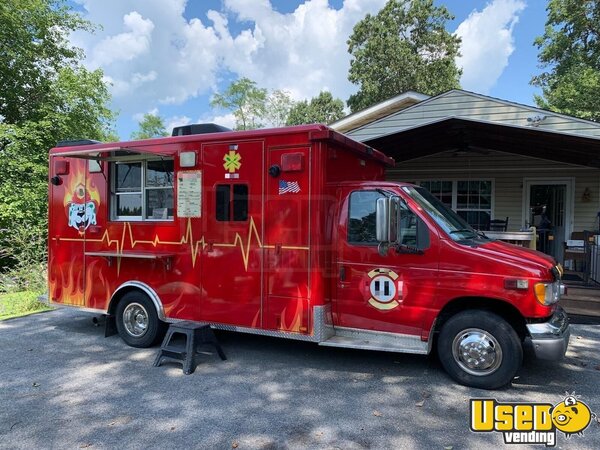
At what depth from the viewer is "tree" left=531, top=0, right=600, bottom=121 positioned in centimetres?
2295

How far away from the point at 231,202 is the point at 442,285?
260 centimetres

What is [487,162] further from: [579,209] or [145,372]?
[145,372]

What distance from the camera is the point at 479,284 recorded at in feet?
14.1

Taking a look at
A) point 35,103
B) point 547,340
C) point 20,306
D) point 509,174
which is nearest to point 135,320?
point 20,306

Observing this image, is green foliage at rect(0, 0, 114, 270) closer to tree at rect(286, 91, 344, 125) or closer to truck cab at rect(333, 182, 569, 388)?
truck cab at rect(333, 182, 569, 388)

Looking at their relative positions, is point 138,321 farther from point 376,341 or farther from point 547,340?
point 547,340

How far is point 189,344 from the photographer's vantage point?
197 inches

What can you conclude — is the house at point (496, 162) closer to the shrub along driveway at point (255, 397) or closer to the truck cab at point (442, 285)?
the truck cab at point (442, 285)

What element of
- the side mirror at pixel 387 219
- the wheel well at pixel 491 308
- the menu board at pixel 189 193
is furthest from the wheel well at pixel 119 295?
the wheel well at pixel 491 308

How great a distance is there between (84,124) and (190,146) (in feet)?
47.8

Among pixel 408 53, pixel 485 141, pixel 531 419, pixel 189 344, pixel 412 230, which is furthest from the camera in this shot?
pixel 408 53

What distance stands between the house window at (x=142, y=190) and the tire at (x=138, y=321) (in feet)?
3.69

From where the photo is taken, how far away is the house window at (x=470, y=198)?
11133 millimetres

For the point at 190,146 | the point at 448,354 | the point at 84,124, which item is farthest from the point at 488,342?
the point at 84,124
